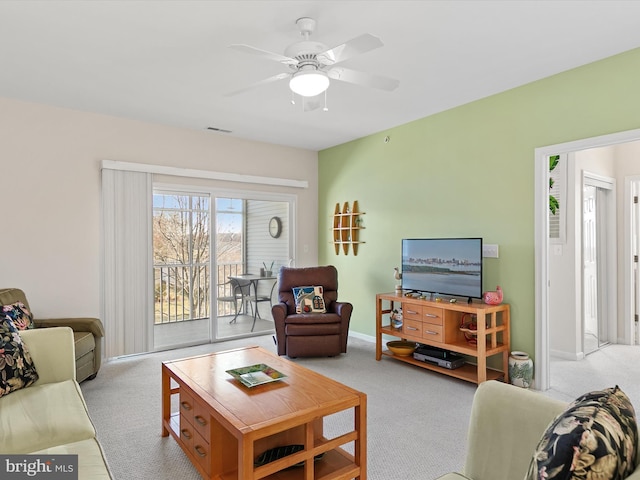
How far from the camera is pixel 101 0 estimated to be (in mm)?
2258

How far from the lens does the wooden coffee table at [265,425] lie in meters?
1.79

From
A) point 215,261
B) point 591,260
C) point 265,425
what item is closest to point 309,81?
point 265,425

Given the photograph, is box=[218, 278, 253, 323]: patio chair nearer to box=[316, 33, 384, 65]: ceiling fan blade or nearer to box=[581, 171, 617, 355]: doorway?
box=[316, 33, 384, 65]: ceiling fan blade

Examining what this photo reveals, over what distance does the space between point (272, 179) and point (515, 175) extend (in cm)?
308

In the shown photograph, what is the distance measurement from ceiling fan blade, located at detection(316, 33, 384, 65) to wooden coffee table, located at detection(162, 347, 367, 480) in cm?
183

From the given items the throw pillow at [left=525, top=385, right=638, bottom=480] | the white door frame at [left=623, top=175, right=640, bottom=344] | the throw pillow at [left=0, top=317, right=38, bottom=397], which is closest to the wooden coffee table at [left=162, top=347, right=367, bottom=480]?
the throw pillow at [left=0, top=317, right=38, bottom=397]

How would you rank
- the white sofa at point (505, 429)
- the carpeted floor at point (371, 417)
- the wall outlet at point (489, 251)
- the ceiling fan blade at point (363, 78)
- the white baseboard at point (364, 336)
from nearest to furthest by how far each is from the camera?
the white sofa at point (505, 429) < the carpeted floor at point (371, 417) < the ceiling fan blade at point (363, 78) < the wall outlet at point (489, 251) < the white baseboard at point (364, 336)

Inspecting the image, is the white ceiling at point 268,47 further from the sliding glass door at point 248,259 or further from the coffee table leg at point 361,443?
the coffee table leg at point 361,443

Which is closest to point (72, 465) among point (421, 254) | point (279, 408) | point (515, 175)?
point (279, 408)

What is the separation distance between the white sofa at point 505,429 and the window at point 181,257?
13.4 ft

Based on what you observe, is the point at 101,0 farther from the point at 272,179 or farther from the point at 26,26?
the point at 272,179

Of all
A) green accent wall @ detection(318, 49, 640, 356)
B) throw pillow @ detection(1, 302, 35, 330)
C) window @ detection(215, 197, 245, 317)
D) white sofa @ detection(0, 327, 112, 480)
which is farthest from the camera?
window @ detection(215, 197, 245, 317)

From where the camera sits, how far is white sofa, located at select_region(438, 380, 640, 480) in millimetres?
1359

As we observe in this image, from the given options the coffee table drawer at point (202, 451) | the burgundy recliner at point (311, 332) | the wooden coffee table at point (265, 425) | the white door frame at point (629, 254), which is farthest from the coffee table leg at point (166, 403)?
the white door frame at point (629, 254)
